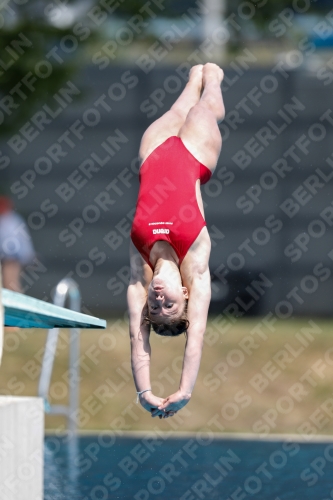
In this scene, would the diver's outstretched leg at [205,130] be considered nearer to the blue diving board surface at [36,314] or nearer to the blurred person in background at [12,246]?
the blue diving board surface at [36,314]

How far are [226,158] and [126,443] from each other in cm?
495

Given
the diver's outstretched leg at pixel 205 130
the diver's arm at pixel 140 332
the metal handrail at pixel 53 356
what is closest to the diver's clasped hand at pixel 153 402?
the diver's arm at pixel 140 332

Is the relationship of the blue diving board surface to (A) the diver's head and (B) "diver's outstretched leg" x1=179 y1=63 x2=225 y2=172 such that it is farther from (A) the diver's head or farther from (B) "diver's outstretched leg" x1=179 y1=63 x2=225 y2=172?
(B) "diver's outstretched leg" x1=179 y1=63 x2=225 y2=172

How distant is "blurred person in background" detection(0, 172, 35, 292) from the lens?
12.6 m

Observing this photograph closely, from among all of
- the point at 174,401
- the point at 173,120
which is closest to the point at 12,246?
the point at 173,120

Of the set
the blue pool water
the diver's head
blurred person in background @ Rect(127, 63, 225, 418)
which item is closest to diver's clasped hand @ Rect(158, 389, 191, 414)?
blurred person in background @ Rect(127, 63, 225, 418)

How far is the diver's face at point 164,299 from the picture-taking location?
19.7 ft

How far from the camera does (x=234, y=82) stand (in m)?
13.3

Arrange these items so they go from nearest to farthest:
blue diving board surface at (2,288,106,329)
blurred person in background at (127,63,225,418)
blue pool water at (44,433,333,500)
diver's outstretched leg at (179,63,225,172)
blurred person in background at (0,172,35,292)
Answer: blue diving board surface at (2,288,106,329), blurred person in background at (127,63,225,418), diver's outstretched leg at (179,63,225,172), blue pool water at (44,433,333,500), blurred person in background at (0,172,35,292)

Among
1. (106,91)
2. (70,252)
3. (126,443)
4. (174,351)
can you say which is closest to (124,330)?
(174,351)

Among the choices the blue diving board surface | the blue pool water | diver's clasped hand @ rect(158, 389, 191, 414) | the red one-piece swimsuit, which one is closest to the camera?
the blue diving board surface

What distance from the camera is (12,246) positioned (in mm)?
12672

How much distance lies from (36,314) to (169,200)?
167cm

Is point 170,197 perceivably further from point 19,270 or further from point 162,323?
point 19,270
